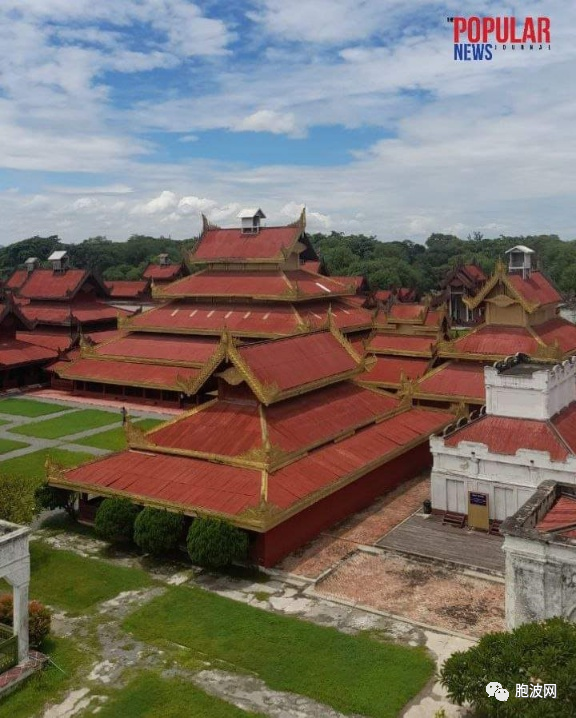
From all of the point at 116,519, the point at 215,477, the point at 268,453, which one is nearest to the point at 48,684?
the point at 116,519

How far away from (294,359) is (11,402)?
79.0 ft

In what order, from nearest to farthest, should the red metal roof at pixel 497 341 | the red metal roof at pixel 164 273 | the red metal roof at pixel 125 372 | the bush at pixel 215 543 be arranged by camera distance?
the bush at pixel 215 543 → the red metal roof at pixel 497 341 → the red metal roof at pixel 125 372 → the red metal roof at pixel 164 273

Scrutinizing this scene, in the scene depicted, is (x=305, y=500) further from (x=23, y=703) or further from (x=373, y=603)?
(x=23, y=703)

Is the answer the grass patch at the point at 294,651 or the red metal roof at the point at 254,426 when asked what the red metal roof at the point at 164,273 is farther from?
the grass patch at the point at 294,651

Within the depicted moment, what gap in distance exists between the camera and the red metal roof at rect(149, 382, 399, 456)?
65.7 ft

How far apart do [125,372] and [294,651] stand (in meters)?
27.9

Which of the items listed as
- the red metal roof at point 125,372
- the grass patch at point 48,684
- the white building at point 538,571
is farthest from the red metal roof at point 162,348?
the white building at point 538,571

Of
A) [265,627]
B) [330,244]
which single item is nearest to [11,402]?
[265,627]

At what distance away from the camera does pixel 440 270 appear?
122 metres

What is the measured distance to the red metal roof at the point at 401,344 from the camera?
33.5 m

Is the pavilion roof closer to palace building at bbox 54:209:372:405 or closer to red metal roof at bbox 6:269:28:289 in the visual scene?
palace building at bbox 54:209:372:405

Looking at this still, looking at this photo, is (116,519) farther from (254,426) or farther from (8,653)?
(8,653)

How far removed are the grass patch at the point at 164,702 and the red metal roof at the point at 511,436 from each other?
36.4 feet

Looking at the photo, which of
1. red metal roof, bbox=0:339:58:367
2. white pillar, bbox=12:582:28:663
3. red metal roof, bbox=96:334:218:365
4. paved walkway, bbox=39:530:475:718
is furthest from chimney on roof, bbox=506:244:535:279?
red metal roof, bbox=0:339:58:367
